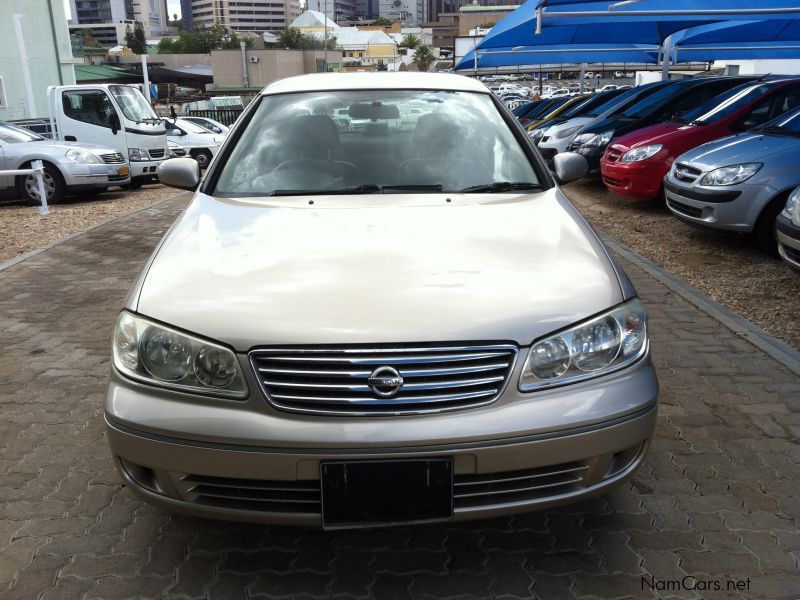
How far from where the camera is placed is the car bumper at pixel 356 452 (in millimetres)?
2021

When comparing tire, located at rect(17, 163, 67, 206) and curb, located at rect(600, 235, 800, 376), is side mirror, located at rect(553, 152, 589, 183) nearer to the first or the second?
curb, located at rect(600, 235, 800, 376)

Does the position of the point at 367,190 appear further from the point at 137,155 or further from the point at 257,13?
the point at 257,13

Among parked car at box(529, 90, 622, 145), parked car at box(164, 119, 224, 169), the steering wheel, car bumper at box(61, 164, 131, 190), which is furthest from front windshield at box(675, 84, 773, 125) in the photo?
parked car at box(164, 119, 224, 169)

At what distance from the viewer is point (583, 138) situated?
36.3ft

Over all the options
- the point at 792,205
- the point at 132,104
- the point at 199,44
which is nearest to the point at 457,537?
the point at 792,205

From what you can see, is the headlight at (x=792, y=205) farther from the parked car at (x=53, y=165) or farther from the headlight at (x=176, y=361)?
the parked car at (x=53, y=165)

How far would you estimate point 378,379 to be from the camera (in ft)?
6.70

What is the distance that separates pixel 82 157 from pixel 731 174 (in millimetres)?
9604

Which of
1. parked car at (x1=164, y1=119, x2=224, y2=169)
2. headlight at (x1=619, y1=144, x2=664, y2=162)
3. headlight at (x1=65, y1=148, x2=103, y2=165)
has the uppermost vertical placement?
headlight at (x1=619, y1=144, x2=664, y2=162)

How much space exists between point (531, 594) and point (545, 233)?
49.5 inches

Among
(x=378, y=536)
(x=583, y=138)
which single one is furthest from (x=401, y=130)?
(x=583, y=138)

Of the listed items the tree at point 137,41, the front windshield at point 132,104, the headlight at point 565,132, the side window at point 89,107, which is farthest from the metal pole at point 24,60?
the tree at point 137,41

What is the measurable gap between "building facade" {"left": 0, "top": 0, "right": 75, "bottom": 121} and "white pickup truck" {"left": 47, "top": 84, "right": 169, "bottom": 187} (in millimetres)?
9813

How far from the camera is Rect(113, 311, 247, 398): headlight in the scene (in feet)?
7.00
